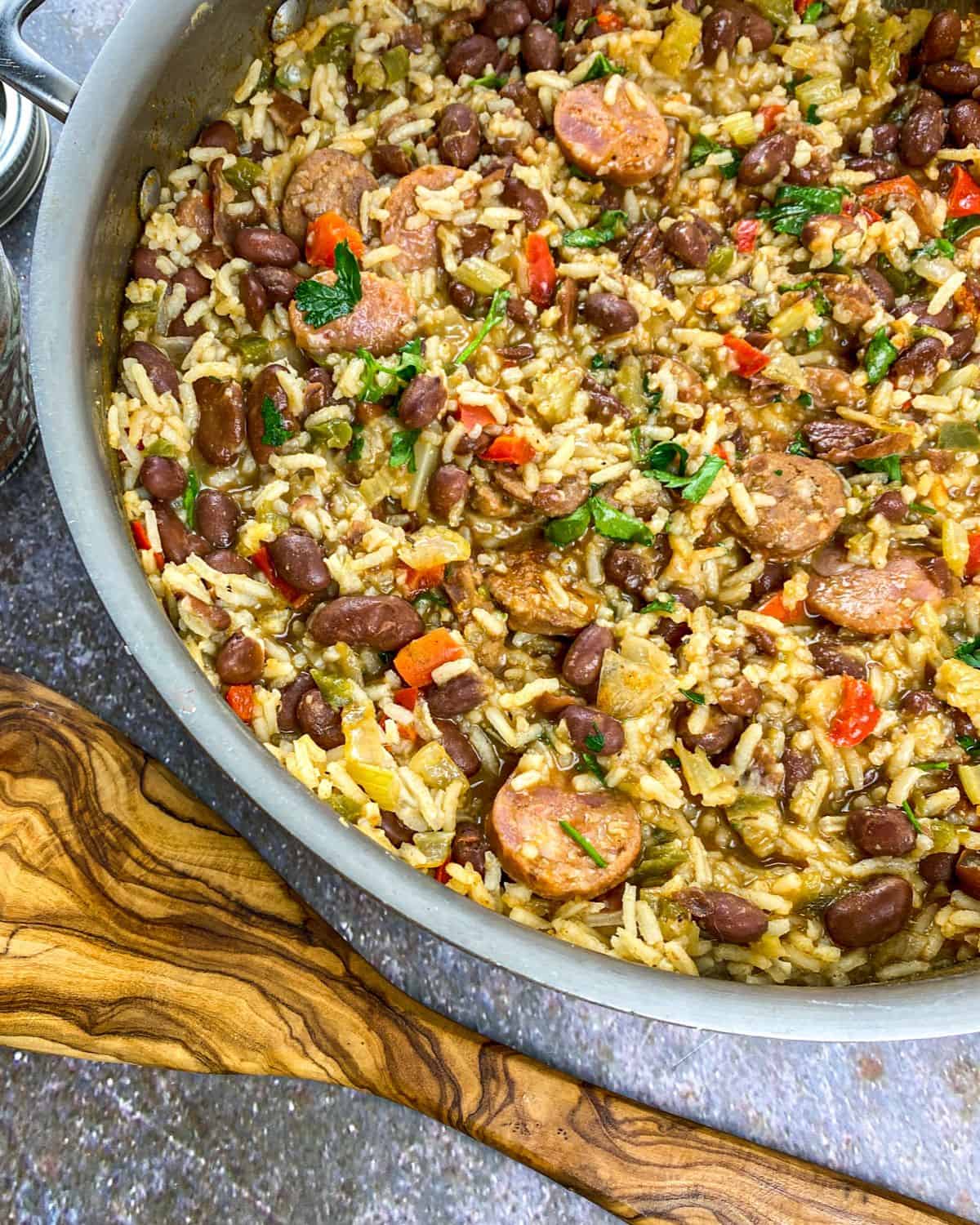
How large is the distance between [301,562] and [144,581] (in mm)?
434

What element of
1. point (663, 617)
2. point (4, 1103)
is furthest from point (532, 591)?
point (4, 1103)

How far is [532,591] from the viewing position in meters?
2.72

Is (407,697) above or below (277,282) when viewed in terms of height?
below

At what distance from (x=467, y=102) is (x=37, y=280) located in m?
1.31

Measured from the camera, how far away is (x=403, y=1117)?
302 cm

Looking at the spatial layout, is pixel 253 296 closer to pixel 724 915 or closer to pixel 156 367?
pixel 156 367

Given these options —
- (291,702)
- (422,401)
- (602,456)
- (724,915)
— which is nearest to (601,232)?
(602,456)

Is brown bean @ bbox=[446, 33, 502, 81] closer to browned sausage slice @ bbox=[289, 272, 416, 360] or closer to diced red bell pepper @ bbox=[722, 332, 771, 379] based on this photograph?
browned sausage slice @ bbox=[289, 272, 416, 360]

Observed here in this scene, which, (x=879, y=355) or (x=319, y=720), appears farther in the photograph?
(x=879, y=355)

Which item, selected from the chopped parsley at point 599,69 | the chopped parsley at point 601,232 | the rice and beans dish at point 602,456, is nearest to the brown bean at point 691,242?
the rice and beans dish at point 602,456

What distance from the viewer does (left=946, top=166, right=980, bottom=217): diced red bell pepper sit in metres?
3.14

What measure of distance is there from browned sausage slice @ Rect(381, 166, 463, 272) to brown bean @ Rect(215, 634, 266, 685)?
3.50 ft

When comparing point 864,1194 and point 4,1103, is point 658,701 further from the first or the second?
point 4,1103

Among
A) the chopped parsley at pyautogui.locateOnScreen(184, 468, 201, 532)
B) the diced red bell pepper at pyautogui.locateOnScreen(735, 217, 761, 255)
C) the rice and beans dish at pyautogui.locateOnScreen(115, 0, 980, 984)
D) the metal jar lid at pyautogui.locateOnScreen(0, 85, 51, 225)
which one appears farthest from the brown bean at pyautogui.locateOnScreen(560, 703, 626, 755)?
the metal jar lid at pyautogui.locateOnScreen(0, 85, 51, 225)
